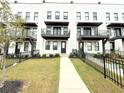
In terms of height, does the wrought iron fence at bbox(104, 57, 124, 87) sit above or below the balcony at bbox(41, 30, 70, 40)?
below

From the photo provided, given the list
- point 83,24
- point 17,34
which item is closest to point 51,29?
point 83,24

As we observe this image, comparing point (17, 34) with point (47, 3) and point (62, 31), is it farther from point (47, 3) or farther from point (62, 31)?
point (47, 3)

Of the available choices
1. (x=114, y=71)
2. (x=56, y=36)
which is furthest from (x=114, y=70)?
(x=56, y=36)

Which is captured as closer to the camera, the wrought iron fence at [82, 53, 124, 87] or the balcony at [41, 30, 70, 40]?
the wrought iron fence at [82, 53, 124, 87]

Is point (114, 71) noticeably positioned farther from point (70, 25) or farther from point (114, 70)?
point (70, 25)

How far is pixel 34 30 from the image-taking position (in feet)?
99.3

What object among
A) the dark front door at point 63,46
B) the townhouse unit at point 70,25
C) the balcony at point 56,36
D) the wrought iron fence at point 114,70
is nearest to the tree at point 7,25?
the wrought iron fence at point 114,70

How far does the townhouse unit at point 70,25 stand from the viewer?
93.2 ft

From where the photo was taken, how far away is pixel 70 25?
1157 inches

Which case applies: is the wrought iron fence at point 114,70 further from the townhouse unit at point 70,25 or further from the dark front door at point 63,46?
the dark front door at point 63,46

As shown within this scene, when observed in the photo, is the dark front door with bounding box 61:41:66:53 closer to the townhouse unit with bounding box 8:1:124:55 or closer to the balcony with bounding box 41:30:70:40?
the townhouse unit with bounding box 8:1:124:55

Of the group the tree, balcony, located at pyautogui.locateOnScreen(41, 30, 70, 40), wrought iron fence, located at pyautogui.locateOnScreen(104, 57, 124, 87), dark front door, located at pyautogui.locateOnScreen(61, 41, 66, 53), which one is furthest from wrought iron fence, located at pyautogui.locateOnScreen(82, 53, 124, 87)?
dark front door, located at pyautogui.locateOnScreen(61, 41, 66, 53)

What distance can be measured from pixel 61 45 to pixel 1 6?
2187 centimetres

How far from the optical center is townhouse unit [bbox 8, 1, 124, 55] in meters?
28.4
